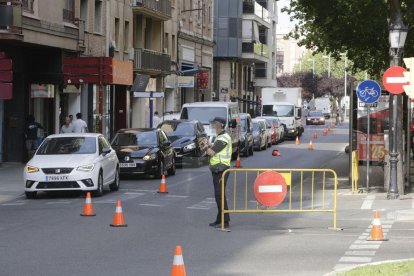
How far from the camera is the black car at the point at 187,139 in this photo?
35.3m

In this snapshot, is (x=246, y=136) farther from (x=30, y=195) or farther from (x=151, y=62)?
(x=30, y=195)

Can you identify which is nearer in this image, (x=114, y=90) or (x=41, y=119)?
(x=41, y=119)

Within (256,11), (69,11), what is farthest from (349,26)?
(256,11)

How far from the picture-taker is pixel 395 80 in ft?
73.3

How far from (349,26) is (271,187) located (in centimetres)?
1343

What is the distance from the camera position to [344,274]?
11.1 meters

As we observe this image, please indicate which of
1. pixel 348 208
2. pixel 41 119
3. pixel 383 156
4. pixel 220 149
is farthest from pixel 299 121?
pixel 220 149

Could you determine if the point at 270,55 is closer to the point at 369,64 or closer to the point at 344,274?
the point at 369,64

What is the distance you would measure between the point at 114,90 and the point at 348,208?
2998cm

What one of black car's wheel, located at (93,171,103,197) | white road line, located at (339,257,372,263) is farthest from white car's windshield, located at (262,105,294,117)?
white road line, located at (339,257,372,263)

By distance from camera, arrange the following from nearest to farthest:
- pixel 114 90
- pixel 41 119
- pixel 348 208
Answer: pixel 348 208
pixel 41 119
pixel 114 90

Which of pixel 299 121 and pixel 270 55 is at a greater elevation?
pixel 270 55

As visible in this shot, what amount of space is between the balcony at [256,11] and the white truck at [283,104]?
23.3 metres

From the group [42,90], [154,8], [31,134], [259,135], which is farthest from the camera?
[154,8]
